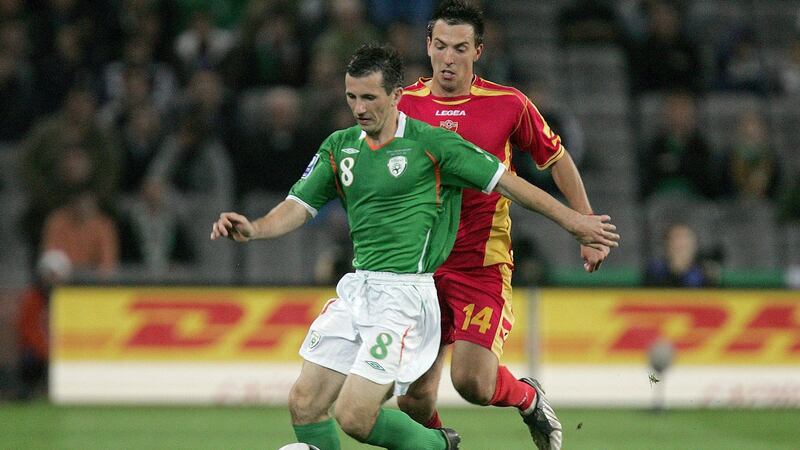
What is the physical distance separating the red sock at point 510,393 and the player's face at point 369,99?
1.68 metres

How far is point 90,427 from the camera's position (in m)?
10.1

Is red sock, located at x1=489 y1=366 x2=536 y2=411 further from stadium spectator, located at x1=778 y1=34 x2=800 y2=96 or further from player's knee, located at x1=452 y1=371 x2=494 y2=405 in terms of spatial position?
stadium spectator, located at x1=778 y1=34 x2=800 y2=96

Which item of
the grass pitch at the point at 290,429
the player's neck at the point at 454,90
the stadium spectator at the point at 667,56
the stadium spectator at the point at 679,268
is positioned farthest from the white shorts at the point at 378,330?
the stadium spectator at the point at 667,56

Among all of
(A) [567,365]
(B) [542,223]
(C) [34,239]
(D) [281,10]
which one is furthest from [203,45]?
(A) [567,365]

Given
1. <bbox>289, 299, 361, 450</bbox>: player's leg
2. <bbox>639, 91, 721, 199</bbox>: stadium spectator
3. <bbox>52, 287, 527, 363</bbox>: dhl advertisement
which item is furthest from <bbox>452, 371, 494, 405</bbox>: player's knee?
<bbox>639, 91, 721, 199</bbox>: stadium spectator

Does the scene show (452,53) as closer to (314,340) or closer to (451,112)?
(451,112)

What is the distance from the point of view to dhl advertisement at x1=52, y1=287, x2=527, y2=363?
11.9m

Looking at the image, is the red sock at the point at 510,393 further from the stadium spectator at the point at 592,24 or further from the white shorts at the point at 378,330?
the stadium spectator at the point at 592,24

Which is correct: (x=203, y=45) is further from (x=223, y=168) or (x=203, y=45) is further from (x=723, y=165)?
(x=723, y=165)

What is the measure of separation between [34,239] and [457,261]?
706cm

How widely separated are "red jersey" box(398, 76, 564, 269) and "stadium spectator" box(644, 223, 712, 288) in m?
5.16

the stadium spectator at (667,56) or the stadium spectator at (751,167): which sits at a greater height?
the stadium spectator at (667,56)

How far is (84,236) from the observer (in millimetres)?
12773

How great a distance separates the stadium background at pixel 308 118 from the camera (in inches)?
507
